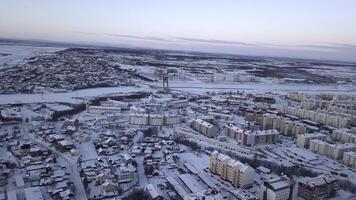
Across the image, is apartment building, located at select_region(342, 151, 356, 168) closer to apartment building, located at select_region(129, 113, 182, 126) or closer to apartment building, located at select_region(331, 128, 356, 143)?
apartment building, located at select_region(331, 128, 356, 143)

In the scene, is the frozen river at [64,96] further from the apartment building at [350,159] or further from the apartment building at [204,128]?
the apartment building at [350,159]

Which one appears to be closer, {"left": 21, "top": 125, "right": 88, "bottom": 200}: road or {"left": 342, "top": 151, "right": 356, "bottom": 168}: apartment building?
{"left": 21, "top": 125, "right": 88, "bottom": 200}: road

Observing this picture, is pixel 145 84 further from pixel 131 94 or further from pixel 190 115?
pixel 190 115

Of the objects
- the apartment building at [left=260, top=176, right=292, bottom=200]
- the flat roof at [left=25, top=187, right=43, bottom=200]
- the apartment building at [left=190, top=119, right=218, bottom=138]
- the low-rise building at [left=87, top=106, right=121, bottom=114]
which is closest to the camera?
the flat roof at [left=25, top=187, right=43, bottom=200]

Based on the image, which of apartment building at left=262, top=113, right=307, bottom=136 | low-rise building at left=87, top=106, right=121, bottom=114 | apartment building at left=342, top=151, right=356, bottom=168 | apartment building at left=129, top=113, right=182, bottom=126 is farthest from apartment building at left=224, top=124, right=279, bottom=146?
low-rise building at left=87, top=106, right=121, bottom=114

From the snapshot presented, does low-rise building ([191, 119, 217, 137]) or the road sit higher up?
low-rise building ([191, 119, 217, 137])

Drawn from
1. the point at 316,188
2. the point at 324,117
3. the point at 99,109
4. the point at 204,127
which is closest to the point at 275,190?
the point at 316,188

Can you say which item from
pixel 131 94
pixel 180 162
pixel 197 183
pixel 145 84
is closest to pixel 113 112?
pixel 131 94

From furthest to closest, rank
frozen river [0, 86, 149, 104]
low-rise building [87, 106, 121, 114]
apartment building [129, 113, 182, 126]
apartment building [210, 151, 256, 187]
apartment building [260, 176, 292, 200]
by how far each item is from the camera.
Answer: frozen river [0, 86, 149, 104]
low-rise building [87, 106, 121, 114]
apartment building [129, 113, 182, 126]
apartment building [210, 151, 256, 187]
apartment building [260, 176, 292, 200]
